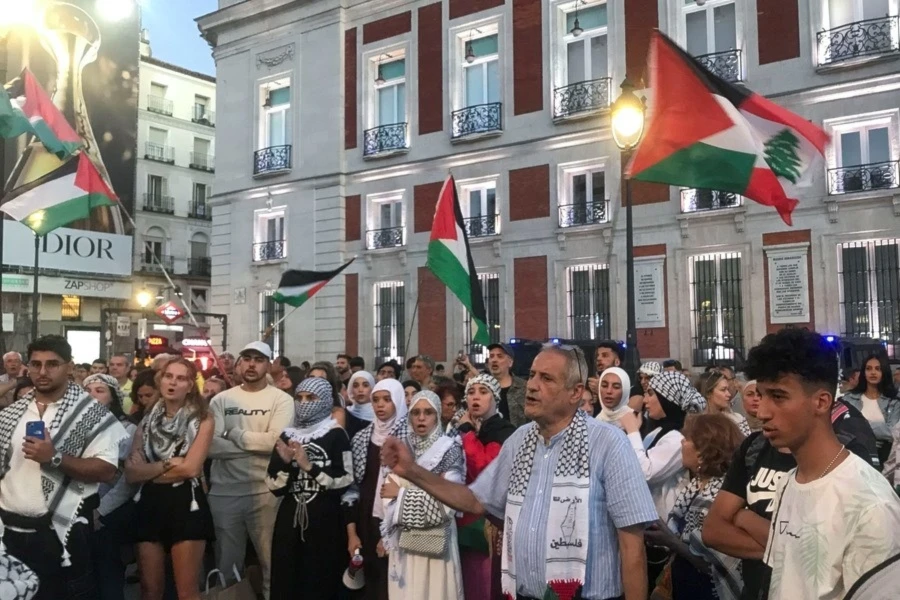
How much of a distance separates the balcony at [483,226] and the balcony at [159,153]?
28.3 metres

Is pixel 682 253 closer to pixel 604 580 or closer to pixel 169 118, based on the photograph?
pixel 604 580

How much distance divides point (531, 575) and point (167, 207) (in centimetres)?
4369

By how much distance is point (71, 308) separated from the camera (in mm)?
36062

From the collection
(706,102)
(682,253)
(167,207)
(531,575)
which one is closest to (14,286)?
(167,207)

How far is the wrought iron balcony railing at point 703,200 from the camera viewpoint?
58.2 ft

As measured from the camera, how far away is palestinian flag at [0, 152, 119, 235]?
12008mm

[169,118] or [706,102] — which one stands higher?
[169,118]

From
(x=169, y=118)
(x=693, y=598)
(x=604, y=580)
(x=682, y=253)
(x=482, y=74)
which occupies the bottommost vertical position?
(x=693, y=598)

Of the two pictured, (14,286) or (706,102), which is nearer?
(706,102)

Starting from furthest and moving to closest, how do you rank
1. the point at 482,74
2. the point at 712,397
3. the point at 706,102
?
the point at 482,74 → the point at 706,102 → the point at 712,397

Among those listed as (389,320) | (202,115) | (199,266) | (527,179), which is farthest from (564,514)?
(202,115)

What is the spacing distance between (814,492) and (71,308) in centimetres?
3780

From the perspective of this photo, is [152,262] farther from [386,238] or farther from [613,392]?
[613,392]

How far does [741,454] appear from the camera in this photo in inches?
134
